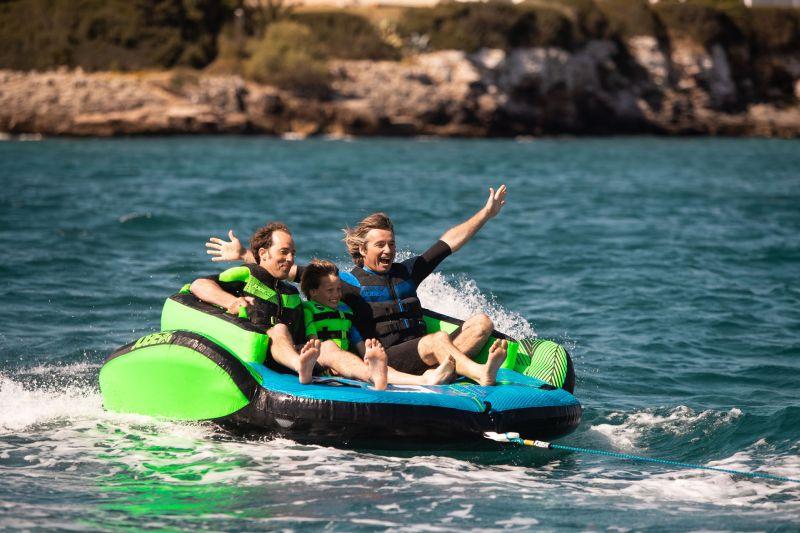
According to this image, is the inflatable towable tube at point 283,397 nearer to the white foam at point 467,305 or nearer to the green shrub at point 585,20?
the white foam at point 467,305

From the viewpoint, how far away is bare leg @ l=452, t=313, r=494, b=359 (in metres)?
7.05

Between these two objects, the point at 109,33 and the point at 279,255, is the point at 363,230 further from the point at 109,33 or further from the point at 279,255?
the point at 109,33

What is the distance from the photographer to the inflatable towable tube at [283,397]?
247 inches

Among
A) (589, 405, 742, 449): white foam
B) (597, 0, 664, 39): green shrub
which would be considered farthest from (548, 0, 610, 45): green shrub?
(589, 405, 742, 449): white foam

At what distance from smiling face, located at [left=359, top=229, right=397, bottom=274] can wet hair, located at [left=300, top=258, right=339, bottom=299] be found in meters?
0.33

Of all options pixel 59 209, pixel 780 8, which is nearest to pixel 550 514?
pixel 59 209

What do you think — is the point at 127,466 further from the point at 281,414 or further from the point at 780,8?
the point at 780,8

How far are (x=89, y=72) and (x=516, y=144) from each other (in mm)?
19688

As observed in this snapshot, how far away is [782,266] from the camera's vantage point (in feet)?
44.1

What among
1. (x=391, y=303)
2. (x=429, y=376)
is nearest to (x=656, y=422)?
(x=429, y=376)

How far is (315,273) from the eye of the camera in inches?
274

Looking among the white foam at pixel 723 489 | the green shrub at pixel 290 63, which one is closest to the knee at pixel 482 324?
the white foam at pixel 723 489

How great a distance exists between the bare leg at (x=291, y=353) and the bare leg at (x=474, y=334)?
42.7 inches

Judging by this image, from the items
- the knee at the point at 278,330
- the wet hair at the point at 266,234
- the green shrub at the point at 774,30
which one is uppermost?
the green shrub at the point at 774,30
